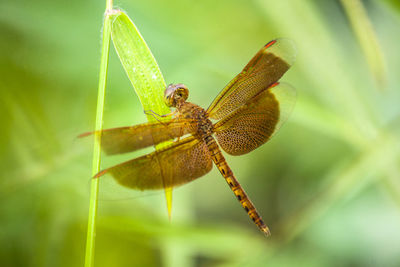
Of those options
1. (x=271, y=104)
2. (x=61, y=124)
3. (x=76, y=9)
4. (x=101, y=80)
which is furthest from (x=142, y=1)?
(x=101, y=80)

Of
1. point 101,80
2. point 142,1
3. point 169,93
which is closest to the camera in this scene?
point 101,80

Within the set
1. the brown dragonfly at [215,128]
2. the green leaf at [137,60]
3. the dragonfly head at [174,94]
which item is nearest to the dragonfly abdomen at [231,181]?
the brown dragonfly at [215,128]

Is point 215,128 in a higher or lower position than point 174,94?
lower

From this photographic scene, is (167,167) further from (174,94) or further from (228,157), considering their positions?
(228,157)

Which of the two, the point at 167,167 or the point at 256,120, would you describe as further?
the point at 256,120

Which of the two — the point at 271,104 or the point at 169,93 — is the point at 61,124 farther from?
the point at 271,104

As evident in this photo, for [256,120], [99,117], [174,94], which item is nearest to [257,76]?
[256,120]

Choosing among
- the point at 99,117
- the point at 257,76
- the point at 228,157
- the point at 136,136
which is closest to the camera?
the point at 99,117
